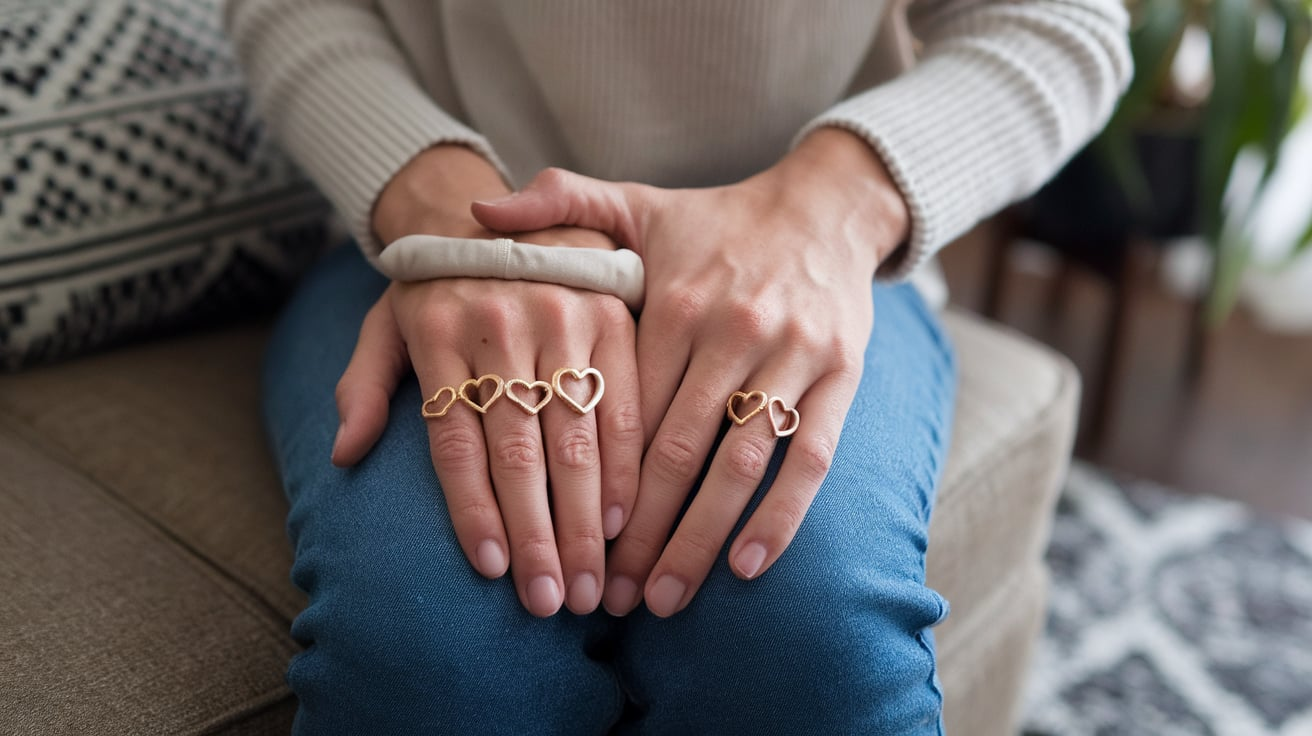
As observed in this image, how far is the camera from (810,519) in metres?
0.56

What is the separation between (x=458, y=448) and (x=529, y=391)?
0.05 metres

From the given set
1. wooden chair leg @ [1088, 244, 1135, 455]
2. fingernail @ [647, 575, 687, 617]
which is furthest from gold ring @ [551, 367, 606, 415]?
wooden chair leg @ [1088, 244, 1135, 455]

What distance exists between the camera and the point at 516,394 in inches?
22.6

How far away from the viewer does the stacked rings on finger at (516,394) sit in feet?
1.87

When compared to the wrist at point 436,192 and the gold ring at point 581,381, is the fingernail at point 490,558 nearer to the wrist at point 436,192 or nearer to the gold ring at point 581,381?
the gold ring at point 581,381

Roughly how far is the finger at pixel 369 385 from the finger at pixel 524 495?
8cm

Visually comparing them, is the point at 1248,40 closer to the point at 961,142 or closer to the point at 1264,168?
the point at 1264,168

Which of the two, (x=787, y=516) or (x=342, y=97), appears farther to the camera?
(x=342, y=97)

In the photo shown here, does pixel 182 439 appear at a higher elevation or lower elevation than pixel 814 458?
lower

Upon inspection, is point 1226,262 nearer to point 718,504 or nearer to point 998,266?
point 998,266

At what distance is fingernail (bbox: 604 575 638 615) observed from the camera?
1.86ft

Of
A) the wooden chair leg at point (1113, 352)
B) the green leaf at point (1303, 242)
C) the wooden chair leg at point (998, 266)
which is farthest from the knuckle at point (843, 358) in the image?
the wooden chair leg at point (998, 266)

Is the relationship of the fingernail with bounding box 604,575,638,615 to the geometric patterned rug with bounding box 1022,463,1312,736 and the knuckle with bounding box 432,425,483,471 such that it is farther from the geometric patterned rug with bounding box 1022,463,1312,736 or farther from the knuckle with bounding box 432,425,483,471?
the geometric patterned rug with bounding box 1022,463,1312,736

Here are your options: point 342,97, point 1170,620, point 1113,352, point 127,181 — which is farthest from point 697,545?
point 1113,352
